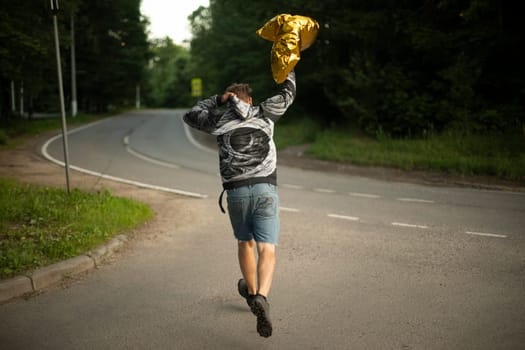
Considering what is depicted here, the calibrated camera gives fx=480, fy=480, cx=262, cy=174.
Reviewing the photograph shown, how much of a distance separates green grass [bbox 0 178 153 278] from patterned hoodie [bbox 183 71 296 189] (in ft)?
9.00

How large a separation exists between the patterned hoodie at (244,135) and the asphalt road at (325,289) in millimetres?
1278

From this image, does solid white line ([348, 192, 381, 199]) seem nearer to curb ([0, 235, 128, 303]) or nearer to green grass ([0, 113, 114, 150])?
curb ([0, 235, 128, 303])

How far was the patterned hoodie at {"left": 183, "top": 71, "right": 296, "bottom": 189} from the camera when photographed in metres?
3.78

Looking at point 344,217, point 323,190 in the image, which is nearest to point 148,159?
point 323,190

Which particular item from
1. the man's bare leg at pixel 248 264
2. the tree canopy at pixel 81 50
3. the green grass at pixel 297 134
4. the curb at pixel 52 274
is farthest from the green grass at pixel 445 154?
the tree canopy at pixel 81 50

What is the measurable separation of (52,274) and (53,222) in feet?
6.88

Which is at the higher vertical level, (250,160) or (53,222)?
(250,160)

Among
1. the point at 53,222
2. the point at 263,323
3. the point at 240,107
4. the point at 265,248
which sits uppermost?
the point at 240,107

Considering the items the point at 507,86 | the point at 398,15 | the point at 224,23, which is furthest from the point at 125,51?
the point at 507,86

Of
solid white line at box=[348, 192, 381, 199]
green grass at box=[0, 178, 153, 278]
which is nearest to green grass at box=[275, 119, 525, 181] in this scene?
solid white line at box=[348, 192, 381, 199]

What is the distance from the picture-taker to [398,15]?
57.9ft

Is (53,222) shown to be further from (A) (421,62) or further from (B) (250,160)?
(A) (421,62)

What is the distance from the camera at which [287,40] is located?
3.97 meters

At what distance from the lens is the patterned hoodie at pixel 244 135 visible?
378 cm
